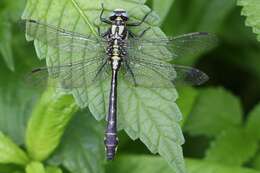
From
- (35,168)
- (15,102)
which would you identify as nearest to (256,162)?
(35,168)

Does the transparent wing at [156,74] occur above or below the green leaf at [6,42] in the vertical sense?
below

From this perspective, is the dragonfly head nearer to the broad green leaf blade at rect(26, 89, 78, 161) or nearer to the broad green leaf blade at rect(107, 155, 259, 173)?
the broad green leaf blade at rect(26, 89, 78, 161)

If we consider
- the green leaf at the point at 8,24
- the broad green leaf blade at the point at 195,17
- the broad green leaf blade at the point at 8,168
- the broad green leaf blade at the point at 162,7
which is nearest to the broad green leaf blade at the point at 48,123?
the broad green leaf blade at the point at 8,168

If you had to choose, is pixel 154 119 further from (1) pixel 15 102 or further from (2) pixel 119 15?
(1) pixel 15 102

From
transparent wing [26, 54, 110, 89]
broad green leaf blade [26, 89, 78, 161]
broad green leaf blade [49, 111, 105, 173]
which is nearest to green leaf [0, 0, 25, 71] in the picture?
transparent wing [26, 54, 110, 89]

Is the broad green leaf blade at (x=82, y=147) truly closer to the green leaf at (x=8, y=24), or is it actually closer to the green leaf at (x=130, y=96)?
the green leaf at (x=8, y=24)
